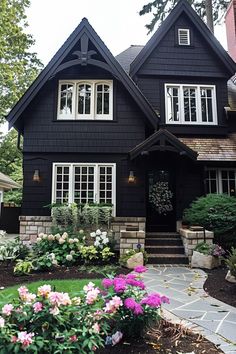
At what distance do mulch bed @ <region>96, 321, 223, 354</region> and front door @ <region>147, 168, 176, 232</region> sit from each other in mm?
6053

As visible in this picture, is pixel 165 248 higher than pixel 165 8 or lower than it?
lower

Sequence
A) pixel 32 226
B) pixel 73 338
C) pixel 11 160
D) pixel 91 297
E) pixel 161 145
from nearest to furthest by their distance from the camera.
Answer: pixel 73 338 < pixel 91 297 < pixel 161 145 < pixel 32 226 < pixel 11 160

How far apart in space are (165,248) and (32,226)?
13.2 feet

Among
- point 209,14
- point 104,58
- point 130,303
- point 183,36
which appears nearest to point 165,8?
point 209,14

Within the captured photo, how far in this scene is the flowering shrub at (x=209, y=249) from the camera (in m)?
6.68

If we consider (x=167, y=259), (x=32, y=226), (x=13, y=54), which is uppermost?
(x=13, y=54)

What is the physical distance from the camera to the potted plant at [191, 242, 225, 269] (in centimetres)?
667

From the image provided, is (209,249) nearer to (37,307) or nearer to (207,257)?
(207,257)

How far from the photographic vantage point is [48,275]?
19.3ft

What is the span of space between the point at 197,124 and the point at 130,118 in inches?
101

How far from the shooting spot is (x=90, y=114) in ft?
30.2

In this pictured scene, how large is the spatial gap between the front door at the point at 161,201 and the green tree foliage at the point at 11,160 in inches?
512

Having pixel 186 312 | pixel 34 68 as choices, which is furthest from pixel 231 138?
pixel 34 68

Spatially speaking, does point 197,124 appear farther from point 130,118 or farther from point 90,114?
point 90,114
